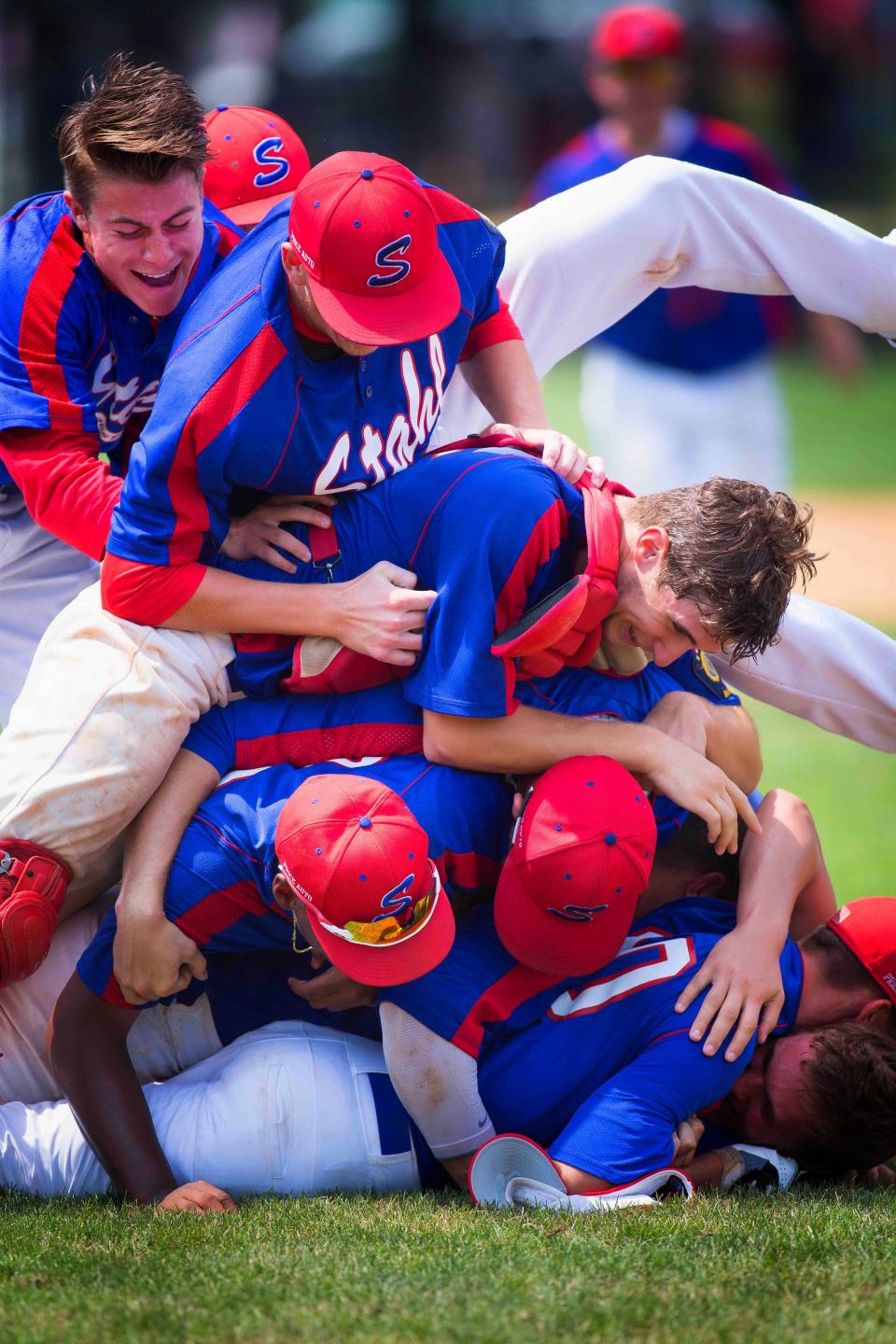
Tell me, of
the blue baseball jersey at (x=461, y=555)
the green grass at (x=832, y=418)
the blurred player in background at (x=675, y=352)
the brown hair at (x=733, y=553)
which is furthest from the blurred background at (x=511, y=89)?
the blue baseball jersey at (x=461, y=555)

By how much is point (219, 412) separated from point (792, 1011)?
1.88m

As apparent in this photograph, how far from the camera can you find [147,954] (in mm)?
3238

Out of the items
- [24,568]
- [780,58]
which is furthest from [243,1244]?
[780,58]

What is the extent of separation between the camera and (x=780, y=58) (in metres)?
23.9

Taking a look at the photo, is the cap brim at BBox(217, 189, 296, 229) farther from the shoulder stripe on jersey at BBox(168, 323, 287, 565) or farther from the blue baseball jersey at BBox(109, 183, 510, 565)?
the shoulder stripe on jersey at BBox(168, 323, 287, 565)

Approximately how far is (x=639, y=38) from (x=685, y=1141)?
635cm

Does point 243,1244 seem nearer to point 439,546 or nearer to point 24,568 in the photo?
point 439,546

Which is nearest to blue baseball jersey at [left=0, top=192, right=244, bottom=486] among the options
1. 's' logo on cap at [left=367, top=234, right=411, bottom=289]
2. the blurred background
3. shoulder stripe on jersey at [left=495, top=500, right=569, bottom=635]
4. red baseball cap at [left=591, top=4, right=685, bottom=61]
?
's' logo on cap at [left=367, top=234, right=411, bottom=289]

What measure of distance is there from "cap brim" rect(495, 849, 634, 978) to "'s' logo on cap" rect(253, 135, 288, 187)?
2.19m

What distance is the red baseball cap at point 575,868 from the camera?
311cm

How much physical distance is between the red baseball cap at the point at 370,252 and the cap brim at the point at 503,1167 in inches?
68.3

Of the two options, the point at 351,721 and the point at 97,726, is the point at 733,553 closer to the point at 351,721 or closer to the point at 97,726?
the point at 351,721

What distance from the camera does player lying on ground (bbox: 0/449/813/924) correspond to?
10.6 feet

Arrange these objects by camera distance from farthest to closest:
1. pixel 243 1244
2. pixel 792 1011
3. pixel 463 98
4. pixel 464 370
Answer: pixel 463 98 < pixel 464 370 < pixel 792 1011 < pixel 243 1244
